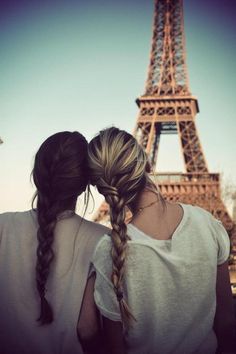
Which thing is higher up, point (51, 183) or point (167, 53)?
point (167, 53)

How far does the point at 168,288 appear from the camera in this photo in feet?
4.96

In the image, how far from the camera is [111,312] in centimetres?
154

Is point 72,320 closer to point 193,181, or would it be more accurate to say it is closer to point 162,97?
point 193,181

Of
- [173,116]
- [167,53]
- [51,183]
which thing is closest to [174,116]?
[173,116]

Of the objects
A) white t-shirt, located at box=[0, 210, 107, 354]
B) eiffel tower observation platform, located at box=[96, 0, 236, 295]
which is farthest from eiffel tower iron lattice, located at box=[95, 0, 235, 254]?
white t-shirt, located at box=[0, 210, 107, 354]

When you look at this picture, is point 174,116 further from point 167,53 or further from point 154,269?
point 154,269

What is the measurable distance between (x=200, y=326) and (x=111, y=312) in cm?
37

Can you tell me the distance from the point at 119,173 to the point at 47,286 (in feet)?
2.31

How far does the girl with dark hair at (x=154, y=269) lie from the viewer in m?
1.50

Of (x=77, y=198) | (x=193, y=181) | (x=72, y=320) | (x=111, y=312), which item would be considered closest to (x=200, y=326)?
(x=111, y=312)

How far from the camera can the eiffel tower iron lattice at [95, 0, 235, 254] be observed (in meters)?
27.0

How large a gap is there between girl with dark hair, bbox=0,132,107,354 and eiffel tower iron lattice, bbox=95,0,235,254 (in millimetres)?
22105

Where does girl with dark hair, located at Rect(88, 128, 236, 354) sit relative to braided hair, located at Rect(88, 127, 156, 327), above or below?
below

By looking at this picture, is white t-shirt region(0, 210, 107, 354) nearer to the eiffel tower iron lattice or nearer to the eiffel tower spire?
the eiffel tower iron lattice
